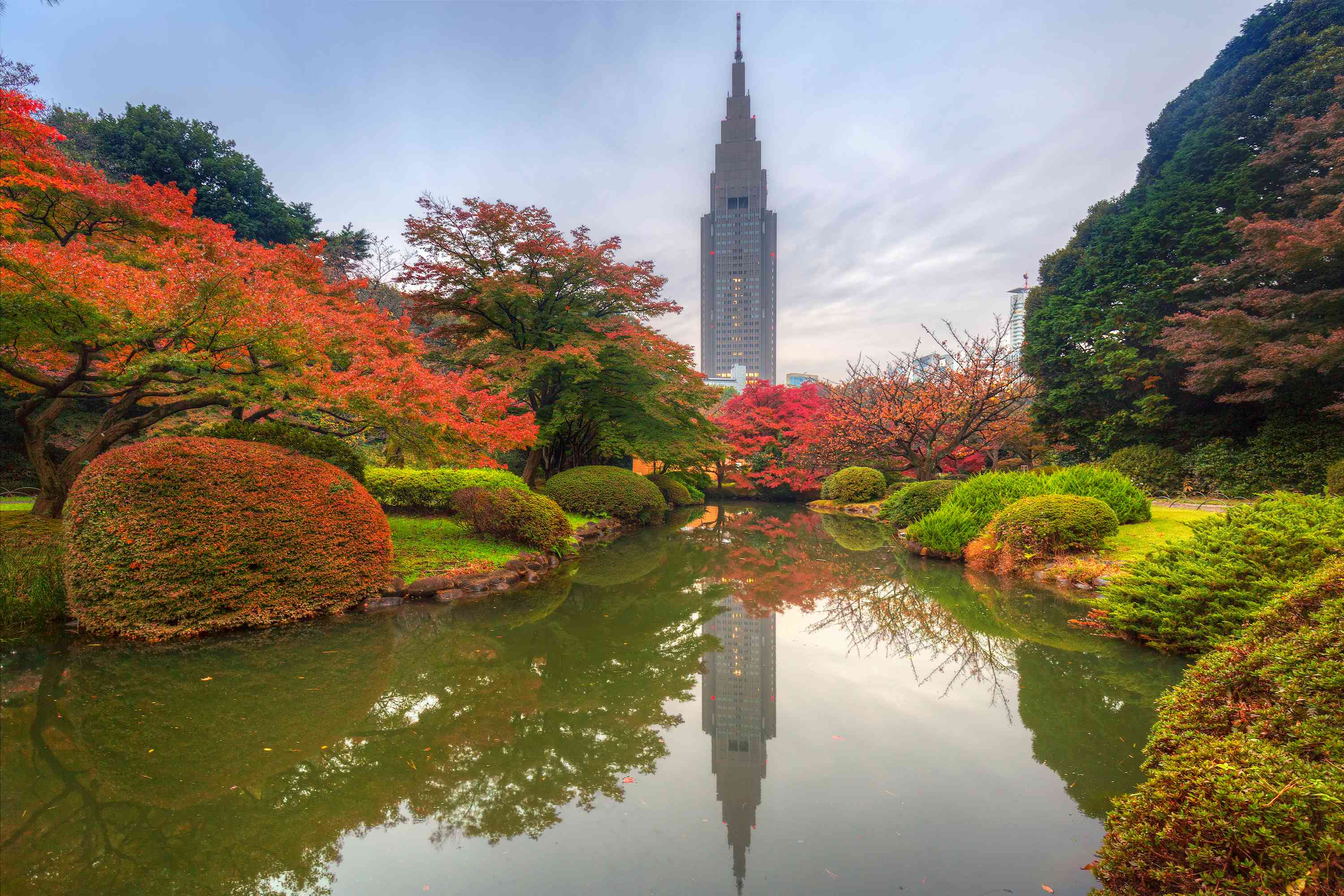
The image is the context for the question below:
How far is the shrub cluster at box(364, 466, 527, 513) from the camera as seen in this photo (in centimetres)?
877

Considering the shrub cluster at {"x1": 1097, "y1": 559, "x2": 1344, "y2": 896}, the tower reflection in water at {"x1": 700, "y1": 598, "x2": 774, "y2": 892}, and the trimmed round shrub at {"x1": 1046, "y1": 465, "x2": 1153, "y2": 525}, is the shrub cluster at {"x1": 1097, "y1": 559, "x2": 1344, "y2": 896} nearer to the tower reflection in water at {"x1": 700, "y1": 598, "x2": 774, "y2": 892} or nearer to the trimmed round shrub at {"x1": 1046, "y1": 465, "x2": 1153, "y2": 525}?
the tower reflection in water at {"x1": 700, "y1": 598, "x2": 774, "y2": 892}

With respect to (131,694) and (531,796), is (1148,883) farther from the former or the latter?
(131,694)

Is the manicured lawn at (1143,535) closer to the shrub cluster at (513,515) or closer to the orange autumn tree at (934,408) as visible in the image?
the orange autumn tree at (934,408)

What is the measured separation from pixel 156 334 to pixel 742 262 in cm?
8106

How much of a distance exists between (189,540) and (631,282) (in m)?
9.38

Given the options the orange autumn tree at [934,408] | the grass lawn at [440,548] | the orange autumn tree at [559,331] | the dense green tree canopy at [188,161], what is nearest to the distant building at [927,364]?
the orange autumn tree at [934,408]

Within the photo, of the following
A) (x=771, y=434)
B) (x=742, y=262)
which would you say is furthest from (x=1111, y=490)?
(x=742, y=262)

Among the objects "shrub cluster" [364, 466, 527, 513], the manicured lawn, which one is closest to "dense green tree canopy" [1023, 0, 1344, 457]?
the manicured lawn

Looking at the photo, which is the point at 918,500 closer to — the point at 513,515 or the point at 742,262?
the point at 513,515

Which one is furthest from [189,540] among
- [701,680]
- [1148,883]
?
[1148,883]

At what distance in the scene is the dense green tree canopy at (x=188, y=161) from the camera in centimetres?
1494

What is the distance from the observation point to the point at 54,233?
7.18m

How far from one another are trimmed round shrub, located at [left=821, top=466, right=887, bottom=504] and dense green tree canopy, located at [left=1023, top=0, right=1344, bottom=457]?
171 inches

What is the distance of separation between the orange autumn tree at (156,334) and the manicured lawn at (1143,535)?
738 cm
